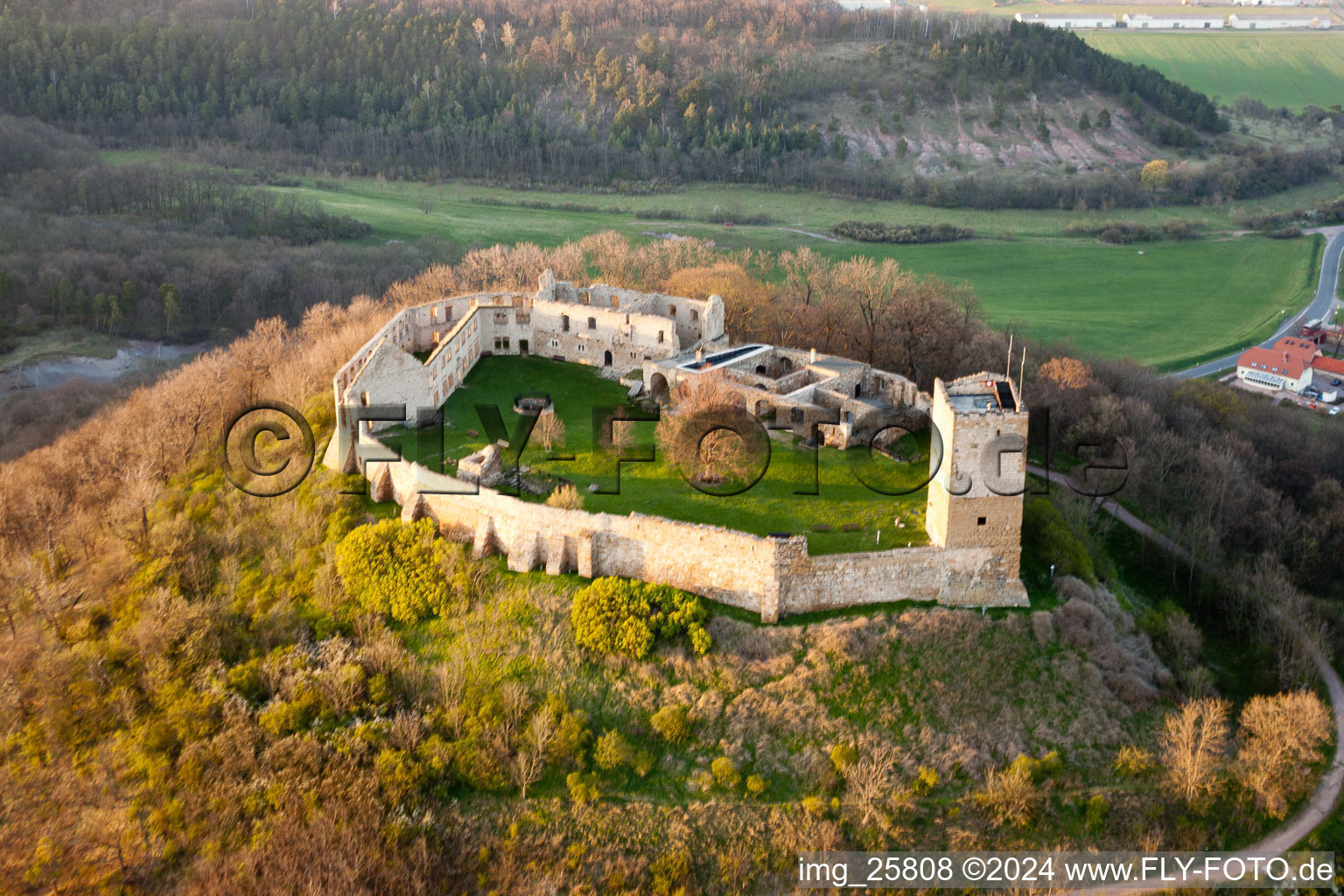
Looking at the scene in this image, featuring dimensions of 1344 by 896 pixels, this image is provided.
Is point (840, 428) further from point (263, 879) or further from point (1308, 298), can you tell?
point (1308, 298)

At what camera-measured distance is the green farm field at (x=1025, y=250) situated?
78938mm

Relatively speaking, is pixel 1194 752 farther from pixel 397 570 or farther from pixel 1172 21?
pixel 1172 21

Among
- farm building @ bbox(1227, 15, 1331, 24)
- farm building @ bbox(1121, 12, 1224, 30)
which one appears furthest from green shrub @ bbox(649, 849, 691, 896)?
farm building @ bbox(1227, 15, 1331, 24)

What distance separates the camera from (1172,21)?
151 metres

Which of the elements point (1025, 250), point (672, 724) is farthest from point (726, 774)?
point (1025, 250)

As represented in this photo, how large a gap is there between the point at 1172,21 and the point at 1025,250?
83.9 m

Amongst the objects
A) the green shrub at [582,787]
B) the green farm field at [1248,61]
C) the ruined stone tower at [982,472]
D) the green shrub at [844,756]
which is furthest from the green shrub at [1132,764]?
the green farm field at [1248,61]

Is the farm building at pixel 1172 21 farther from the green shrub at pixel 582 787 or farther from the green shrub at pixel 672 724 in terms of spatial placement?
the green shrub at pixel 582 787

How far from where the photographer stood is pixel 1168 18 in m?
152

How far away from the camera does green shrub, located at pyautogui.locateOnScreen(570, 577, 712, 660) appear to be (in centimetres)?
3362

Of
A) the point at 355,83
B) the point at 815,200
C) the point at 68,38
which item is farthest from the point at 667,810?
the point at 68,38

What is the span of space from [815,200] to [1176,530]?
60.8m

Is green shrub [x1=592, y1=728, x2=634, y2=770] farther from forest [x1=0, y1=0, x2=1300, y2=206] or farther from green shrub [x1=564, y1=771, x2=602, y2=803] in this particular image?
forest [x1=0, y1=0, x2=1300, y2=206]

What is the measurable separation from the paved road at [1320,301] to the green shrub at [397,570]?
2016 inches
